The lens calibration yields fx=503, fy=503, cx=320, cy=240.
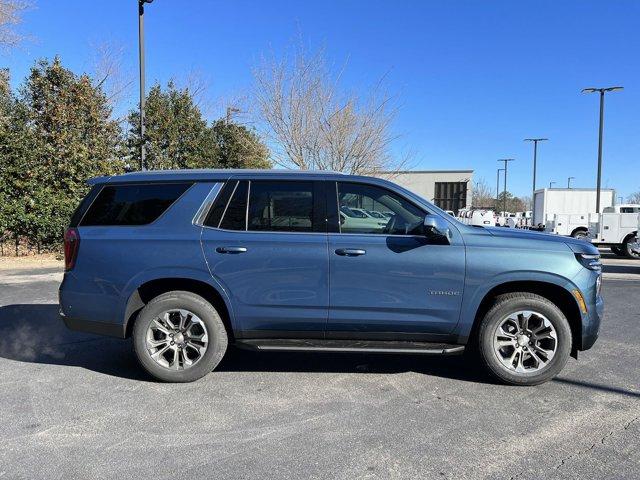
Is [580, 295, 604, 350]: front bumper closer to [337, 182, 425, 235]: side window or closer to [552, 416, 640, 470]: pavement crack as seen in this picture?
[552, 416, 640, 470]: pavement crack

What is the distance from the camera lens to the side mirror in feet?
13.5

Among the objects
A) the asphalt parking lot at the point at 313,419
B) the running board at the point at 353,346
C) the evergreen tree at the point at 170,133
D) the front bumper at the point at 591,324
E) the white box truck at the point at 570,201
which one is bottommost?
the asphalt parking lot at the point at 313,419

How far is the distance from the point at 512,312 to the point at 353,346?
1384 millimetres

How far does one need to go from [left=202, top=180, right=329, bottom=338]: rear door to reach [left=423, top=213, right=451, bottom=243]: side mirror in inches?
34.0

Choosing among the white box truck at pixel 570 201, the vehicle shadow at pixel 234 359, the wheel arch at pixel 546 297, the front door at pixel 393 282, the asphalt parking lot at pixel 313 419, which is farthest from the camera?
the white box truck at pixel 570 201

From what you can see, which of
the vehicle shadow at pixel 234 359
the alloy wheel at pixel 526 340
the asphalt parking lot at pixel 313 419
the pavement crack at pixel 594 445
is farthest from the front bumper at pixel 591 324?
the vehicle shadow at pixel 234 359

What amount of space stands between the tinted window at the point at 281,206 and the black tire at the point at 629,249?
17350 mm

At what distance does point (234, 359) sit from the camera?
16.9 ft

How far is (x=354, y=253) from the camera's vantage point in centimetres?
421

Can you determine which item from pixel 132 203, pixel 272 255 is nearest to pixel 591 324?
pixel 272 255

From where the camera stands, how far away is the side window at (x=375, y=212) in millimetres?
4328

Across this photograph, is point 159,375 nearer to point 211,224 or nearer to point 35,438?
point 35,438

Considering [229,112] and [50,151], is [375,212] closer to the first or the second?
[50,151]

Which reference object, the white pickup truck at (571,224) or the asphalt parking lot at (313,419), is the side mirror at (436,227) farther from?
the white pickup truck at (571,224)
